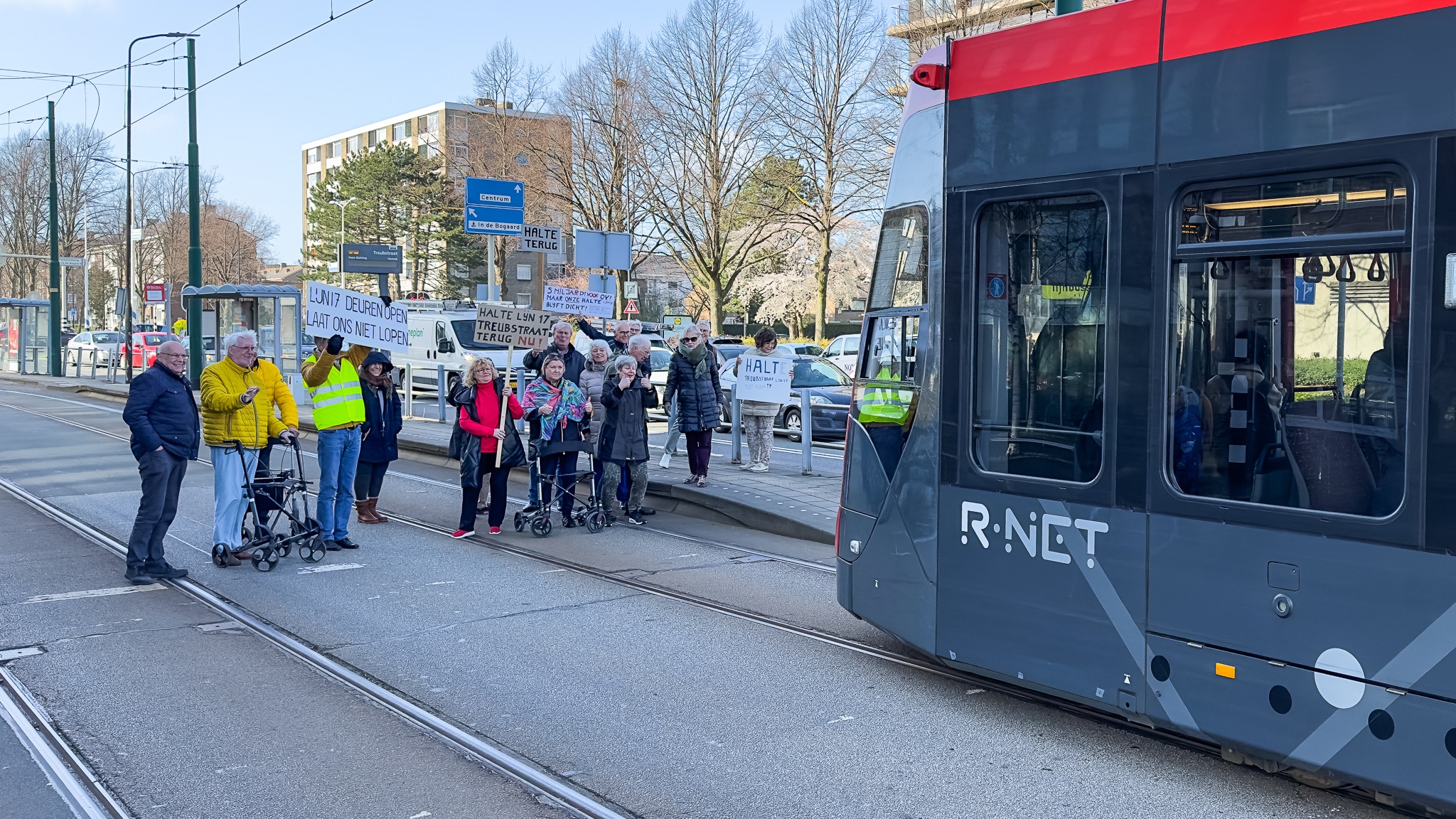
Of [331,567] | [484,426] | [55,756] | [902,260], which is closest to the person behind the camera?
[55,756]

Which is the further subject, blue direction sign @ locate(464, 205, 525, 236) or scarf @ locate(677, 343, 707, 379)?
blue direction sign @ locate(464, 205, 525, 236)

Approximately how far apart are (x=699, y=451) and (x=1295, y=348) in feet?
28.5

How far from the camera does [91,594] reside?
838 cm

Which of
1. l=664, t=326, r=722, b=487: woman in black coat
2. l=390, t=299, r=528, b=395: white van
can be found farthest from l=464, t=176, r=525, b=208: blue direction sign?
l=390, t=299, r=528, b=395: white van

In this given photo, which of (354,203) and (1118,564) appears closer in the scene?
(1118,564)

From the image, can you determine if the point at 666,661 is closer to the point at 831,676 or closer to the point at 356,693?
the point at 831,676

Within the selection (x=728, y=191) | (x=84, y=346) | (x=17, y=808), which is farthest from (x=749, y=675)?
(x=84, y=346)

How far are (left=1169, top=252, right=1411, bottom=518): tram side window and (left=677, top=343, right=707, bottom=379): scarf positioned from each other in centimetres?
831

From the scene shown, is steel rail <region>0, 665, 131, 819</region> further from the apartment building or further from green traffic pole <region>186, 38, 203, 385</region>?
the apartment building

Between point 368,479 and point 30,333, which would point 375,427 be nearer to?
point 368,479

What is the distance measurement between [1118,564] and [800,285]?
57.6 metres

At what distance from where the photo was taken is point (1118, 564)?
16.1 ft

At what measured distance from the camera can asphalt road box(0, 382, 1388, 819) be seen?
476 centimetres

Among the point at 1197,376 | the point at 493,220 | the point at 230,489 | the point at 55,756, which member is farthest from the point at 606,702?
the point at 493,220
